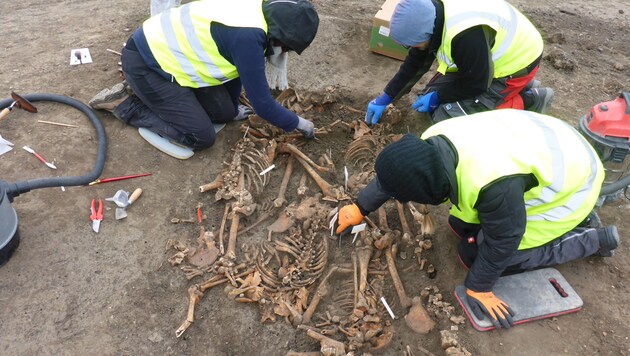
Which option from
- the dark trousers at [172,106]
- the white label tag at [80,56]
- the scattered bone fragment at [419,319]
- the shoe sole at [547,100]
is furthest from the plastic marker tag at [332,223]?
the white label tag at [80,56]

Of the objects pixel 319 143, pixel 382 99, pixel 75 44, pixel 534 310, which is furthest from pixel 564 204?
pixel 75 44

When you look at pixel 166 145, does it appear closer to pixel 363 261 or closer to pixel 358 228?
pixel 358 228

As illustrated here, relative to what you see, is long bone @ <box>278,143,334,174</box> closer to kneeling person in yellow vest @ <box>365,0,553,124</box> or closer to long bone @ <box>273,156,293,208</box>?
long bone @ <box>273,156,293,208</box>

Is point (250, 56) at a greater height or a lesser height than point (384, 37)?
greater

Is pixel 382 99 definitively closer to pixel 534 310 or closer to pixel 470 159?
pixel 470 159

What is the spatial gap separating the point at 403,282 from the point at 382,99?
84.1 inches

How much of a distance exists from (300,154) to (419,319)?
2.03 meters

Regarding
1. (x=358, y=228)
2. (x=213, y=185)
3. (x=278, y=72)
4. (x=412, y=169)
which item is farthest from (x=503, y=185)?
(x=278, y=72)

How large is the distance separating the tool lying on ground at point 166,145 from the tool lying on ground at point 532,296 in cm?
298

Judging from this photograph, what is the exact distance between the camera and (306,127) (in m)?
4.59

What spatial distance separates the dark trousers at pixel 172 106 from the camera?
4457 millimetres

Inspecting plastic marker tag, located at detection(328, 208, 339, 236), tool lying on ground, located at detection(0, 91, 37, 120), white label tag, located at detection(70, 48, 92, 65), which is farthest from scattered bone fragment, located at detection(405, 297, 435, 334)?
white label tag, located at detection(70, 48, 92, 65)

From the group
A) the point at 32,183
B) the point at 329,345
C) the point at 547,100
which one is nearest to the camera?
the point at 329,345

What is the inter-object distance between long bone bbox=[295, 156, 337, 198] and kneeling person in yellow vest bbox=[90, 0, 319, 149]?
0.39 m
